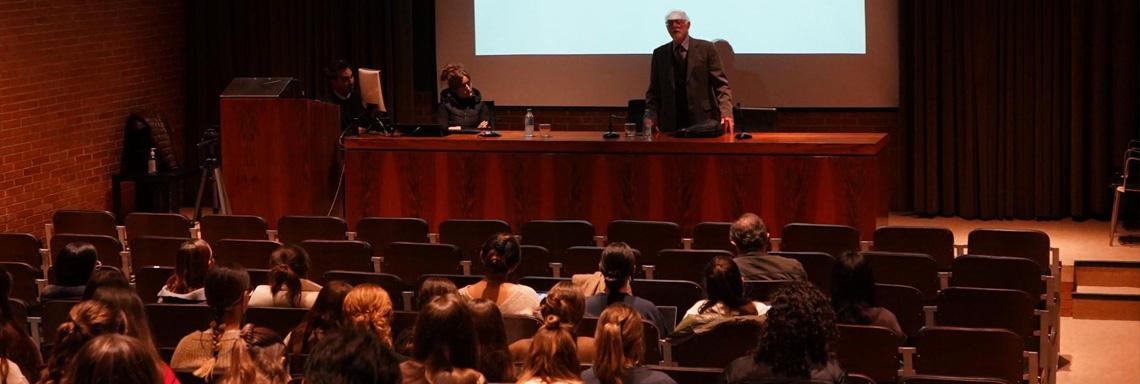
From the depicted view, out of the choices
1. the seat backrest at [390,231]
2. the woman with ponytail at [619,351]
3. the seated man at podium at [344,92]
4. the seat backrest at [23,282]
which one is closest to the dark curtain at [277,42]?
the seated man at podium at [344,92]

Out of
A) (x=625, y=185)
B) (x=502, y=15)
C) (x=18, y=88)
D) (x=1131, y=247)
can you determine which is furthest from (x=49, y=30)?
(x=1131, y=247)

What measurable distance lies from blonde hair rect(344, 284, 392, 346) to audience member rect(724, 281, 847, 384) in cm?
120

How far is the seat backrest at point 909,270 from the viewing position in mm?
6441

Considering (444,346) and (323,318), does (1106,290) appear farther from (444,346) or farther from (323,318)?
(444,346)

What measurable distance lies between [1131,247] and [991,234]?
298 cm

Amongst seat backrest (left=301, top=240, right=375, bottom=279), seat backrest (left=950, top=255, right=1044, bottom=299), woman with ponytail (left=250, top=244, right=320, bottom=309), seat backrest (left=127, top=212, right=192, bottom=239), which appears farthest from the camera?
seat backrest (left=127, top=212, right=192, bottom=239)

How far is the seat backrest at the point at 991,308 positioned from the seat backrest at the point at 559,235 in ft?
7.35

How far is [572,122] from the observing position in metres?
11.8

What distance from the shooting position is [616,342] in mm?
4199

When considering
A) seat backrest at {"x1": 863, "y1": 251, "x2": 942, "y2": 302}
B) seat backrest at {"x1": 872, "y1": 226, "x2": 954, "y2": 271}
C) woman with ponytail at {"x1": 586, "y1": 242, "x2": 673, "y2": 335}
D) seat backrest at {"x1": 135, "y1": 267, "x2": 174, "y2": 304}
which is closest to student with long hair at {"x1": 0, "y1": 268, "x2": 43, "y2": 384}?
seat backrest at {"x1": 135, "y1": 267, "x2": 174, "y2": 304}

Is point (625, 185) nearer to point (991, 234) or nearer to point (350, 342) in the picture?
point (991, 234)

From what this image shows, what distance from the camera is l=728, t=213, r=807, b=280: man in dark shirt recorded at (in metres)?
6.07

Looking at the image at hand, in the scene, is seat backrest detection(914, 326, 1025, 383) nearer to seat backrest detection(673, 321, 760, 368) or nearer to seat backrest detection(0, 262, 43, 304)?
seat backrest detection(673, 321, 760, 368)

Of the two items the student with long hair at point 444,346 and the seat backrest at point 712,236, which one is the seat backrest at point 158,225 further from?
the student with long hair at point 444,346
